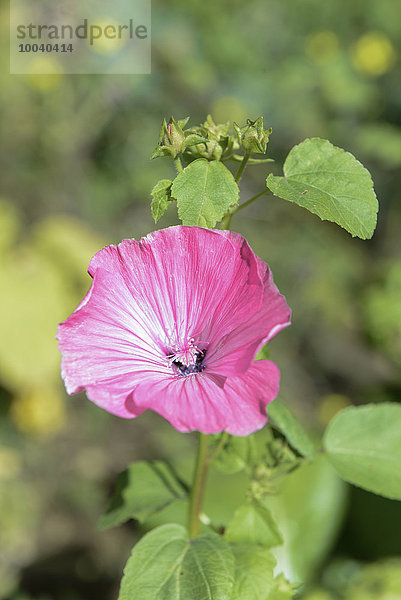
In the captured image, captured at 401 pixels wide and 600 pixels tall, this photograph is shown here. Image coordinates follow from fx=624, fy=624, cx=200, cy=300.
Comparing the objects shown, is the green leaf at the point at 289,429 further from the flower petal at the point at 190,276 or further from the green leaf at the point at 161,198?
the green leaf at the point at 161,198

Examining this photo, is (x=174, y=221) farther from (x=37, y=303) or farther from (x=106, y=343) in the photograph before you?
(x=106, y=343)

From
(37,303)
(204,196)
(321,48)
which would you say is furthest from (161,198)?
(321,48)

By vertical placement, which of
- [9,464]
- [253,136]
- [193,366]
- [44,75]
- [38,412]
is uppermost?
[44,75]

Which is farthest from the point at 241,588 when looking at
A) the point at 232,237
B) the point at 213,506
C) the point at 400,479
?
the point at 213,506

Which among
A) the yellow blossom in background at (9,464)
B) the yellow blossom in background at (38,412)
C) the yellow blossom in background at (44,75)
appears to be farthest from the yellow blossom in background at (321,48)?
the yellow blossom in background at (9,464)

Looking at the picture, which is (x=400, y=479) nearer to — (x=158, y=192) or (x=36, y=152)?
(x=158, y=192)

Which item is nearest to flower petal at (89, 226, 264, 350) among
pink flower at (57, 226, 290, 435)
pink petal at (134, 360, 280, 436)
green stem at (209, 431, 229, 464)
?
pink flower at (57, 226, 290, 435)
